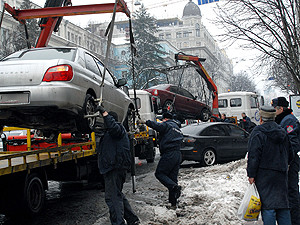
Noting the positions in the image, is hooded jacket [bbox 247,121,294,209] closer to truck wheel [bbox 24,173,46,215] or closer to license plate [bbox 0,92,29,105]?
license plate [bbox 0,92,29,105]

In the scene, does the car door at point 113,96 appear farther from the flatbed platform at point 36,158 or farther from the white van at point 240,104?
the white van at point 240,104

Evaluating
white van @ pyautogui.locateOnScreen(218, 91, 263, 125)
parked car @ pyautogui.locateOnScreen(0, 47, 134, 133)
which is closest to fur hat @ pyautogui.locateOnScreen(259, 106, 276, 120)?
parked car @ pyautogui.locateOnScreen(0, 47, 134, 133)

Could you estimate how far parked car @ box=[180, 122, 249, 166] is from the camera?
12867 millimetres

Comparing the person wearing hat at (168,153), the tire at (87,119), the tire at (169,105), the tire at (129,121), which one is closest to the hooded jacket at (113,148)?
the tire at (87,119)

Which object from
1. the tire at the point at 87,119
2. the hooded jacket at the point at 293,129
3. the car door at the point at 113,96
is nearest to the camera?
the hooded jacket at the point at 293,129

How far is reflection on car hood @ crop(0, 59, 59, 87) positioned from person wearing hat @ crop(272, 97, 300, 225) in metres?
3.43

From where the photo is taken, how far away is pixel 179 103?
18656 mm

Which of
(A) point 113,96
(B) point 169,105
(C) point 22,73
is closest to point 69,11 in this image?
(C) point 22,73

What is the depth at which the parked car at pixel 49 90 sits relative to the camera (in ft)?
18.4

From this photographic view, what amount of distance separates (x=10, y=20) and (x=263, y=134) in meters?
34.2

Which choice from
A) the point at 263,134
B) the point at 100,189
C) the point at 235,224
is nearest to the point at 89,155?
the point at 100,189

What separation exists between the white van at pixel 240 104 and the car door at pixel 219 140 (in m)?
11.3

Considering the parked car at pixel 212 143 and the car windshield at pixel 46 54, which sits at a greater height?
the car windshield at pixel 46 54

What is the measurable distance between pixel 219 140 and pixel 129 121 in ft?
13.8
